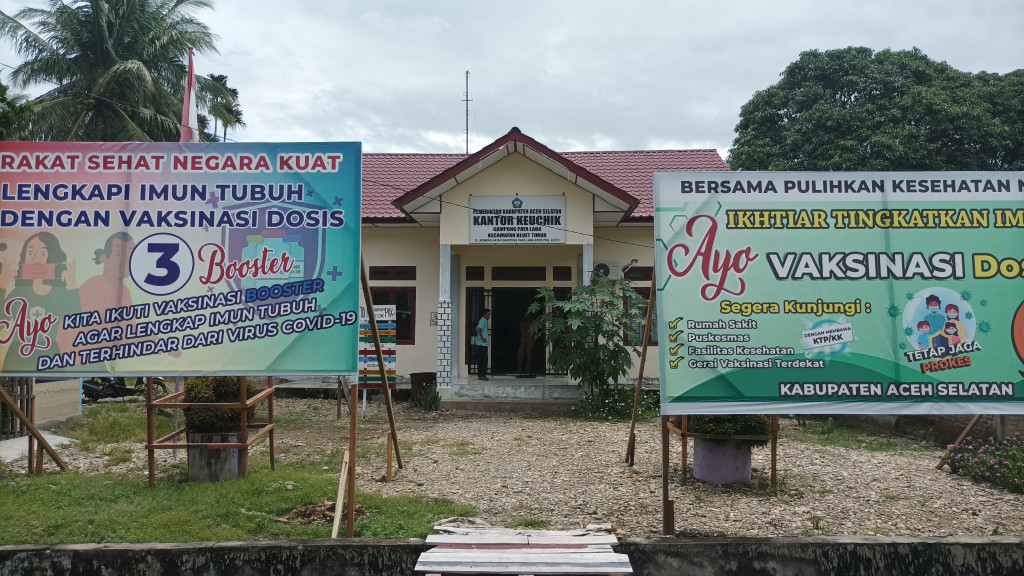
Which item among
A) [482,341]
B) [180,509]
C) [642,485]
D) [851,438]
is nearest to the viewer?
[180,509]

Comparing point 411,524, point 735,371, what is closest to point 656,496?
point 735,371

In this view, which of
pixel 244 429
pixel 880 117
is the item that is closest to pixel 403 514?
pixel 244 429

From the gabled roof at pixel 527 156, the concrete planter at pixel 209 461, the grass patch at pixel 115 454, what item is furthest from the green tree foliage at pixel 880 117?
the grass patch at pixel 115 454

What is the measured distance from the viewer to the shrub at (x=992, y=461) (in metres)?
6.80

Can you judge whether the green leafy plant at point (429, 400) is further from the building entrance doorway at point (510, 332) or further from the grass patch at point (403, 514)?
the grass patch at point (403, 514)

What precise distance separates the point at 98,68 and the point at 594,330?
1825cm

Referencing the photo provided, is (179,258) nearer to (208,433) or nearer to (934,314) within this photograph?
(208,433)

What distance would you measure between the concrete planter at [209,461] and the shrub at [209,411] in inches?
2.8

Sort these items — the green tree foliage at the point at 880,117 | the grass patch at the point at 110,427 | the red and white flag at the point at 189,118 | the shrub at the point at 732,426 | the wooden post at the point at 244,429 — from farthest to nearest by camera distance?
the green tree foliage at the point at 880,117, the grass patch at the point at 110,427, the red and white flag at the point at 189,118, the shrub at the point at 732,426, the wooden post at the point at 244,429

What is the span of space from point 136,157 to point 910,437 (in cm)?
1072

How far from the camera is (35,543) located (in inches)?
192

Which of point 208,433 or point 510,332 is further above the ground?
point 510,332

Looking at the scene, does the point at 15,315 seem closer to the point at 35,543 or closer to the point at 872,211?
the point at 35,543

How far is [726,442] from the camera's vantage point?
6.82 meters
